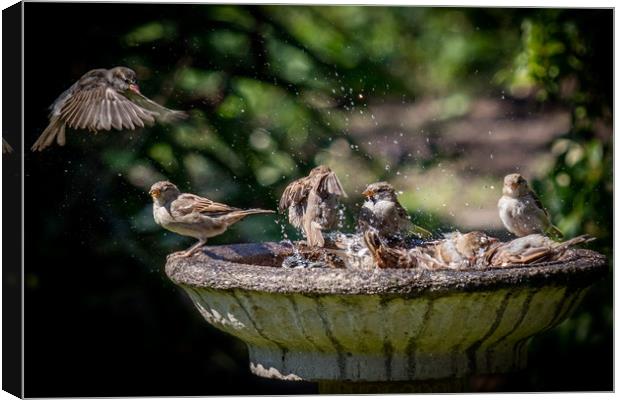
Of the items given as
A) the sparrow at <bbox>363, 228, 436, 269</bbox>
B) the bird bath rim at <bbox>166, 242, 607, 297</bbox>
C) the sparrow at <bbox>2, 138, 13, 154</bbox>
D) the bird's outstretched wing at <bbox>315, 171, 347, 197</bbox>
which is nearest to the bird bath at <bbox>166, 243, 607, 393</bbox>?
the bird bath rim at <bbox>166, 242, 607, 297</bbox>

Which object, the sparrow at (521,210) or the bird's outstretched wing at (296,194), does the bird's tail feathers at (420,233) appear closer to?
the sparrow at (521,210)

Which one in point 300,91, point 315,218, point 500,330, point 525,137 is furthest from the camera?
point 525,137

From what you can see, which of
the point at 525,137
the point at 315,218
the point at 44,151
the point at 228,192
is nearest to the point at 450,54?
the point at 525,137

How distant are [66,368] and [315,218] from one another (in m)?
2.27

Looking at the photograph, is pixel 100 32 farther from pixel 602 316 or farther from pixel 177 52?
pixel 602 316

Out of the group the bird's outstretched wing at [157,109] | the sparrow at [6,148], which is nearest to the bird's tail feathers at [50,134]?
the bird's outstretched wing at [157,109]

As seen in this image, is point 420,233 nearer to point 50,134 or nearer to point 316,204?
point 316,204

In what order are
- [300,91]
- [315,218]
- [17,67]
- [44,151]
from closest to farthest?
[315,218], [17,67], [44,151], [300,91]

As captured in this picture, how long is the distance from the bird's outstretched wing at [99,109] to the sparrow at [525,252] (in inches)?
67.3

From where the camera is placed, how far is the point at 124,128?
530 cm

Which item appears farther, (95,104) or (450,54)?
(450,54)

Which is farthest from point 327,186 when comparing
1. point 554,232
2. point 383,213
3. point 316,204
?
point 554,232

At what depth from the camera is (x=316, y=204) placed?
3.88 m

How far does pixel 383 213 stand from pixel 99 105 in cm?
137
